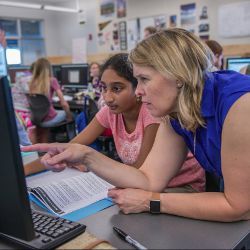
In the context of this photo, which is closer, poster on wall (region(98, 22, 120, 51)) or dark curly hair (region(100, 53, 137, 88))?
dark curly hair (region(100, 53, 137, 88))

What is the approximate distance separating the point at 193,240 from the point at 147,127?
73 cm

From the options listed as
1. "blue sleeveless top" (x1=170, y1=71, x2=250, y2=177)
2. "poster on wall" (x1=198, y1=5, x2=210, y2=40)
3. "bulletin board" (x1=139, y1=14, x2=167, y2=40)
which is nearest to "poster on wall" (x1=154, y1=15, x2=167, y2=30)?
"bulletin board" (x1=139, y1=14, x2=167, y2=40)

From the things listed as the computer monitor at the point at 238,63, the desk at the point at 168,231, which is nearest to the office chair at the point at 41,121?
the computer monitor at the point at 238,63

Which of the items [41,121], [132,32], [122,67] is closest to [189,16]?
[132,32]

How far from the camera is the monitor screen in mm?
623

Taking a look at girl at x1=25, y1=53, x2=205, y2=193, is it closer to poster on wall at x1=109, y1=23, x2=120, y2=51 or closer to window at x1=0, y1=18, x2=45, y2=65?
poster on wall at x1=109, y1=23, x2=120, y2=51

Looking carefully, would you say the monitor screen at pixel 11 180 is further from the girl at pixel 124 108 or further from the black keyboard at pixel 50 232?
the girl at pixel 124 108

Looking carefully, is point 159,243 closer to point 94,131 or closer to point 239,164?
point 239,164

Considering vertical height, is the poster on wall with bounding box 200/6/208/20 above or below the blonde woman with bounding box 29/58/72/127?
above

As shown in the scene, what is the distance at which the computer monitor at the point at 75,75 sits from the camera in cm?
518

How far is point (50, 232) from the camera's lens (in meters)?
0.79

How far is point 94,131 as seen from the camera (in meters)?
1.75

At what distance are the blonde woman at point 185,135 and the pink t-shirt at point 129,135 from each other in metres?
0.36

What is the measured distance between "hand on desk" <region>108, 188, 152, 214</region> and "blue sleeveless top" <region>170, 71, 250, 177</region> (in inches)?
8.6
